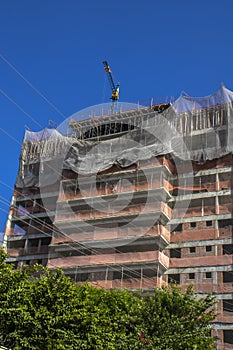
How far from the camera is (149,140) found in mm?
45844

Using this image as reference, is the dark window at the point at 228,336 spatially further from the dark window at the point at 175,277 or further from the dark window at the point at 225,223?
the dark window at the point at 225,223

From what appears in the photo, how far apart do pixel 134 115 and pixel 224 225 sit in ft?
50.5

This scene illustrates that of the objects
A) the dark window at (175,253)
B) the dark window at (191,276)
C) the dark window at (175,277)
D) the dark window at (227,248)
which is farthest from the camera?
the dark window at (175,253)

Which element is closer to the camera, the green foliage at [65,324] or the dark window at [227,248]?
the green foliage at [65,324]

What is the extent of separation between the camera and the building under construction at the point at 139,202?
131 feet

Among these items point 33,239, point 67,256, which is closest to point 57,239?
point 67,256

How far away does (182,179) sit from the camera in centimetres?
Result: 4431

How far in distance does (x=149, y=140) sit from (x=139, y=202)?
245 inches

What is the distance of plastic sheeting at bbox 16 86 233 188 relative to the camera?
4369cm

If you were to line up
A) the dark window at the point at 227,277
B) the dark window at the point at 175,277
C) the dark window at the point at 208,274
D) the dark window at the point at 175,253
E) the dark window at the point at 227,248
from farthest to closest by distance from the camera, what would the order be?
the dark window at the point at 175,253, the dark window at the point at 175,277, the dark window at the point at 227,248, the dark window at the point at 208,274, the dark window at the point at 227,277

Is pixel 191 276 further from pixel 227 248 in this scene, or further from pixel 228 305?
pixel 228 305

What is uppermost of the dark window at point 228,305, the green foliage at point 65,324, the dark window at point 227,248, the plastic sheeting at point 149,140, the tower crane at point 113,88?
the tower crane at point 113,88

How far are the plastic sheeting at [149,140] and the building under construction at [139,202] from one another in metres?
0.10

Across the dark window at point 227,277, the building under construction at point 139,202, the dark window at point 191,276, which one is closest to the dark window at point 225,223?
the building under construction at point 139,202
